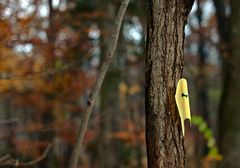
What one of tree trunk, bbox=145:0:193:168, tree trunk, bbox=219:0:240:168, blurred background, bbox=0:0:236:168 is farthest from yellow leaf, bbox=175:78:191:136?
tree trunk, bbox=219:0:240:168

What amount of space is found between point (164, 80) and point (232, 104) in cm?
634

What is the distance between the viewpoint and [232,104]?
868cm

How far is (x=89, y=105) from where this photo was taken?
10.4 ft

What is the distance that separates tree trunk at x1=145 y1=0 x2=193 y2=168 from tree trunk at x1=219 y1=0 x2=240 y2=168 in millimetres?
6069

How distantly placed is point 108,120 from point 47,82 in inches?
67.2

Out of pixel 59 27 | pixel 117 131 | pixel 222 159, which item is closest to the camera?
pixel 222 159

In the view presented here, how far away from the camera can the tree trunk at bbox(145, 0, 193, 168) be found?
2.58 m

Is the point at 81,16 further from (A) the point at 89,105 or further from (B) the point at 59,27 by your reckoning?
(A) the point at 89,105

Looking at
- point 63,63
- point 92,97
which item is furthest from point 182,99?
point 63,63

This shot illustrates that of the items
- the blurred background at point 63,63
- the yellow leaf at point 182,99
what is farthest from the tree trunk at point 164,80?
the blurred background at point 63,63

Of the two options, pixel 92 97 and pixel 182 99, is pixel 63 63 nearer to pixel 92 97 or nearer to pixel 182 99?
pixel 92 97

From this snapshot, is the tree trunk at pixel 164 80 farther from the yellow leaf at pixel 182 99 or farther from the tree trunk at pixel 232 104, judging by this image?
the tree trunk at pixel 232 104

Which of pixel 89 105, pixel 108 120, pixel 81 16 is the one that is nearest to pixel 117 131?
pixel 108 120

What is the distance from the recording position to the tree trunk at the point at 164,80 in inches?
102
